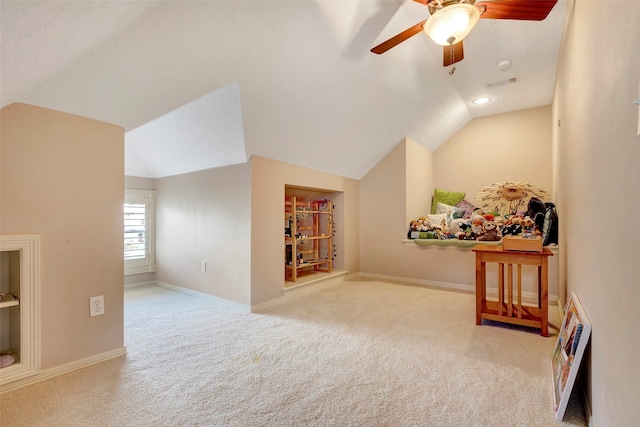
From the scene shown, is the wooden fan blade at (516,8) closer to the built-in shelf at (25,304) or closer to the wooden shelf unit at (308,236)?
the wooden shelf unit at (308,236)

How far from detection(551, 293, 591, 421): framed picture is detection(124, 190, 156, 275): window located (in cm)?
446

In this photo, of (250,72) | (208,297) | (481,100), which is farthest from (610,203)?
(481,100)

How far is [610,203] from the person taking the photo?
42.6 inches

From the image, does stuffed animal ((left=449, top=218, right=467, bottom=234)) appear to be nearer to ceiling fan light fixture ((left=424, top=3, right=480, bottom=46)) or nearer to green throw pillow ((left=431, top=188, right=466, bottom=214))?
green throw pillow ((left=431, top=188, right=466, bottom=214))

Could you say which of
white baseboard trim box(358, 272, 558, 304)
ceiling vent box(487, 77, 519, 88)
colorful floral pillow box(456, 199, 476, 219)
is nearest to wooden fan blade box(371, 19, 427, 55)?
ceiling vent box(487, 77, 519, 88)

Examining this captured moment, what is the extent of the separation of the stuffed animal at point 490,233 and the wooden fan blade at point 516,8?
2.80 m

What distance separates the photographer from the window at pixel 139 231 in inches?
155

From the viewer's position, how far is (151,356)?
203 centimetres

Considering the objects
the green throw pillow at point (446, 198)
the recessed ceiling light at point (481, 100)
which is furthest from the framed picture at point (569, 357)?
the green throw pillow at point (446, 198)

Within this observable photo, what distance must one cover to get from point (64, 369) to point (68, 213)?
0.99 meters

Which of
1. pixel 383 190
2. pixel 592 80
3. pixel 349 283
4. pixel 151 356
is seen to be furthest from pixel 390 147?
pixel 151 356

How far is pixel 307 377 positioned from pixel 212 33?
7.17 ft

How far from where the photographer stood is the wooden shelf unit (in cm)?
384

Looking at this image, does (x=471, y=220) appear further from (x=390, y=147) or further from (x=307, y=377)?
(x=307, y=377)
